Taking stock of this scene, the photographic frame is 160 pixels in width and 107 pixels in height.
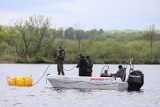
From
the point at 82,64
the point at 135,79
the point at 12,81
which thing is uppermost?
the point at 82,64

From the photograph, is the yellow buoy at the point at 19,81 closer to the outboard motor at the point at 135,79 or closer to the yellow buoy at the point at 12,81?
the yellow buoy at the point at 12,81

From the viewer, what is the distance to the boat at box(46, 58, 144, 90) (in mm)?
32750

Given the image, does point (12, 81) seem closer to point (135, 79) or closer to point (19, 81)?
point (19, 81)

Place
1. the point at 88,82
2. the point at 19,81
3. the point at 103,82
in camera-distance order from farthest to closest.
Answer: the point at 19,81
the point at 88,82
the point at 103,82

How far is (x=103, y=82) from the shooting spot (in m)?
33.0

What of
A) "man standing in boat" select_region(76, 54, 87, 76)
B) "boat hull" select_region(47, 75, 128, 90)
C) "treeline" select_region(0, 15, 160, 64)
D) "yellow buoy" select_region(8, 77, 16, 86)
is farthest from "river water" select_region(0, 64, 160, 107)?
"treeline" select_region(0, 15, 160, 64)

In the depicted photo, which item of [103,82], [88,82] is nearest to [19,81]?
[88,82]

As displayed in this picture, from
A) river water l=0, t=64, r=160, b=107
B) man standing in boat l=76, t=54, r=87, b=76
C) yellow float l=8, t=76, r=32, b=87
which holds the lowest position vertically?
river water l=0, t=64, r=160, b=107

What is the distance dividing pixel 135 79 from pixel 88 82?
9.25 ft

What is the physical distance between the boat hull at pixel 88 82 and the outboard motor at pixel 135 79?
300 mm

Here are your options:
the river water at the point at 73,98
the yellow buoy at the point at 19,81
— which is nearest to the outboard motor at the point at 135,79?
the river water at the point at 73,98

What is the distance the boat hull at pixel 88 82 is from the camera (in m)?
32.9

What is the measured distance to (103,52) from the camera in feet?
320

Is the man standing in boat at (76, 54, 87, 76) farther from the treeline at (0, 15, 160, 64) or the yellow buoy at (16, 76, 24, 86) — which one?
the treeline at (0, 15, 160, 64)
